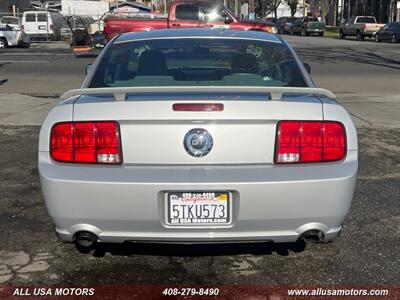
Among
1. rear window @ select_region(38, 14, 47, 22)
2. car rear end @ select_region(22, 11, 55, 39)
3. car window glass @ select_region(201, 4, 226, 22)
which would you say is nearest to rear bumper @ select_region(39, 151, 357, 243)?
car window glass @ select_region(201, 4, 226, 22)

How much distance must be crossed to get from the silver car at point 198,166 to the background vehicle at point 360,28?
126 feet

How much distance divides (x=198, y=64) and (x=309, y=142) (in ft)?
4.69

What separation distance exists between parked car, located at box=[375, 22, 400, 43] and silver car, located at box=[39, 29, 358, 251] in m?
34.9

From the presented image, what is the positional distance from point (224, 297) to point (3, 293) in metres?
1.33

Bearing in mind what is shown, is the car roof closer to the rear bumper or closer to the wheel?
the rear bumper

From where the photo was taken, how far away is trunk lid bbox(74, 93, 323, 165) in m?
3.14

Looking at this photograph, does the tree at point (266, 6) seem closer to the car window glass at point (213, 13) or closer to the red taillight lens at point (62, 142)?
the car window glass at point (213, 13)

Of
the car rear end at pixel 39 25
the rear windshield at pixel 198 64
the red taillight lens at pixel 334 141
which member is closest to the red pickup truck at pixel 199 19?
the rear windshield at pixel 198 64

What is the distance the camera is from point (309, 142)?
10.6ft

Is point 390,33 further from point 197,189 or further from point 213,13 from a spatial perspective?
point 197,189

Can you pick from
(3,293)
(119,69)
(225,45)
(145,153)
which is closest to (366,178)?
(225,45)

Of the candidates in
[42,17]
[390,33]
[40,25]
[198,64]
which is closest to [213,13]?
[198,64]

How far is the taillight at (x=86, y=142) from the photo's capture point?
126 inches

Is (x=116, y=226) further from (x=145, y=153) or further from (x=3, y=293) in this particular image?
(x=3, y=293)
